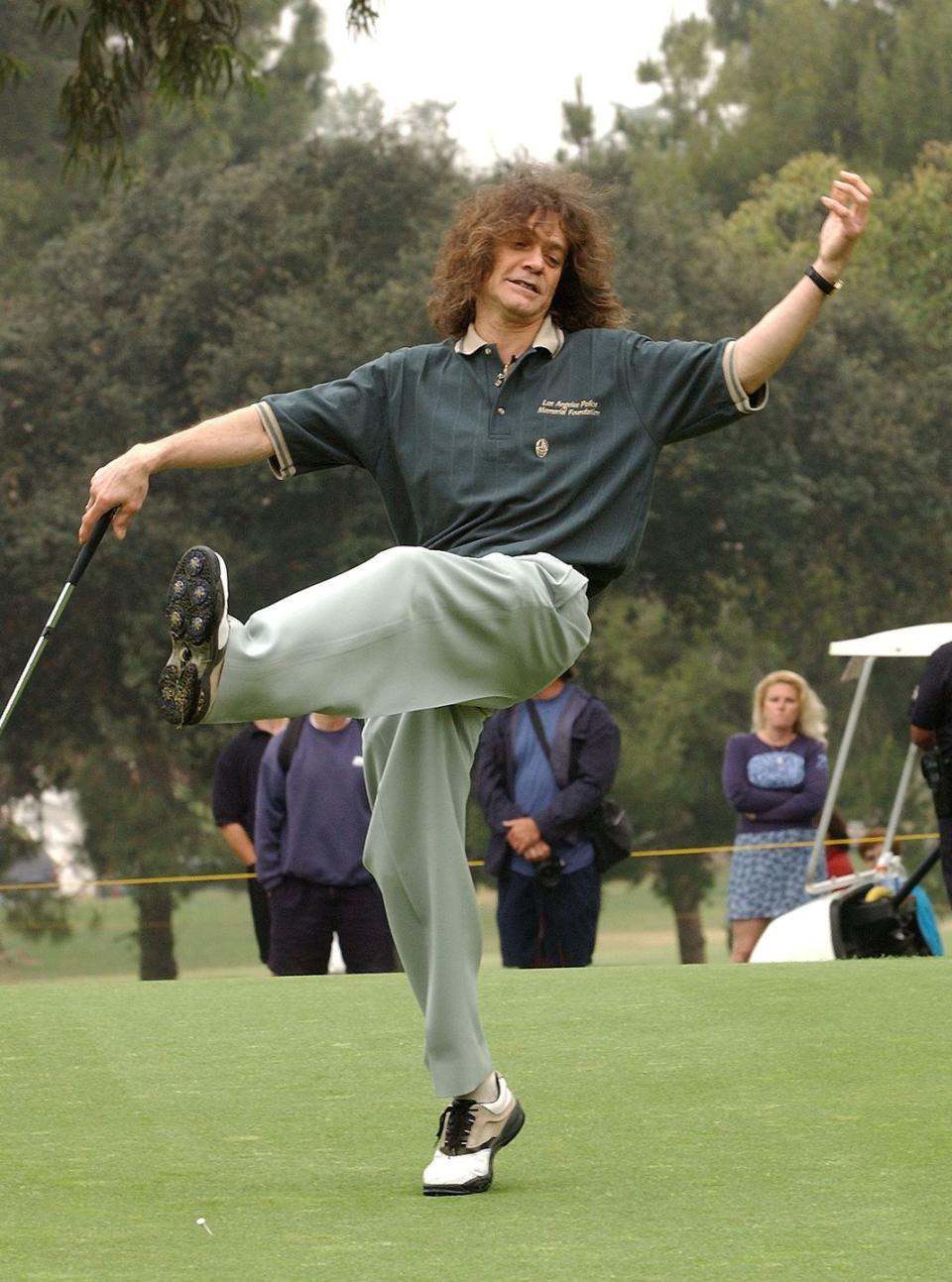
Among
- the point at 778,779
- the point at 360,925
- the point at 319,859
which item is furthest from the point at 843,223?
the point at 778,779

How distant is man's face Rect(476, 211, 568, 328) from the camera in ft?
15.0

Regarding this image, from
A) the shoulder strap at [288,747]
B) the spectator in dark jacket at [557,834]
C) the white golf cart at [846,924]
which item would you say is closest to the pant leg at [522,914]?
the spectator in dark jacket at [557,834]

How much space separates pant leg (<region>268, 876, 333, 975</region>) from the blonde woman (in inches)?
124

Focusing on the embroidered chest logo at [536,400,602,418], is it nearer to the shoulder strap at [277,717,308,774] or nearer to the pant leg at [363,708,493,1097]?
the pant leg at [363,708,493,1097]

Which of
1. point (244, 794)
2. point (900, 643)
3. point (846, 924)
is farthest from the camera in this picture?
point (900, 643)

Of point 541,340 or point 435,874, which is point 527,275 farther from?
point 435,874

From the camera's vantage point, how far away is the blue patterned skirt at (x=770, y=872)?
1188 cm

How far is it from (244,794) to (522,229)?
6297 mm

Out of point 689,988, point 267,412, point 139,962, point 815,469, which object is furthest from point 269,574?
point 267,412

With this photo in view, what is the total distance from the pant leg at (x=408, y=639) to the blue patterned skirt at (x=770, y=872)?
302 inches

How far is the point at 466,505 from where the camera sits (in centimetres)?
447

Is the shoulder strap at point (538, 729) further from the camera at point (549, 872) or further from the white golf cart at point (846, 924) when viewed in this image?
the white golf cart at point (846, 924)

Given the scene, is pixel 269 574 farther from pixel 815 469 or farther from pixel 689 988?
pixel 689 988

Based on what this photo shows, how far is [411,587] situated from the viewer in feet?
13.4
